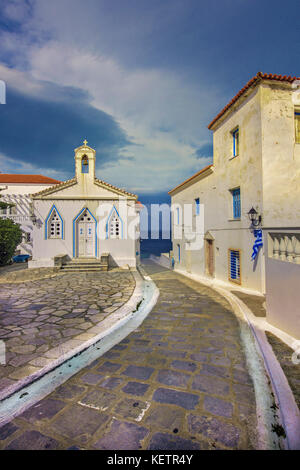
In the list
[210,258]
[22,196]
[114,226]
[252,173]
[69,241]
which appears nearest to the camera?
[252,173]

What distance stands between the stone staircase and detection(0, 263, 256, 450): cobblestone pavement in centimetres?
984

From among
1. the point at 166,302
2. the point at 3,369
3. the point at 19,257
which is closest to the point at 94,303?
the point at 166,302

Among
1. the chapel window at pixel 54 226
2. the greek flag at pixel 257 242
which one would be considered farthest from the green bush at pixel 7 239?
the greek flag at pixel 257 242

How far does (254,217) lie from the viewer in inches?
385

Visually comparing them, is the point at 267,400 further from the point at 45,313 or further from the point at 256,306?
the point at 45,313

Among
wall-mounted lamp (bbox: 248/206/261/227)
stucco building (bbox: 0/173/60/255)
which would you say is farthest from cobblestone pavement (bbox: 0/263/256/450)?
stucco building (bbox: 0/173/60/255)

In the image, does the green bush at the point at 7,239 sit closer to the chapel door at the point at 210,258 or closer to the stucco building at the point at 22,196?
the stucco building at the point at 22,196

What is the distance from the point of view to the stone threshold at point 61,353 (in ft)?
10.3

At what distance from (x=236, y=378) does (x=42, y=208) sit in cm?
1538

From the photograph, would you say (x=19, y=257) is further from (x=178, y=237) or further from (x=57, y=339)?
(x=57, y=339)

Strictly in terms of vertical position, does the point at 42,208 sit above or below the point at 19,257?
above

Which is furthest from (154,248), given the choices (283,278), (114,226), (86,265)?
(283,278)

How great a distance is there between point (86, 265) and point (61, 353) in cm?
1071

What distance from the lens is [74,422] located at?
8.11 feet
